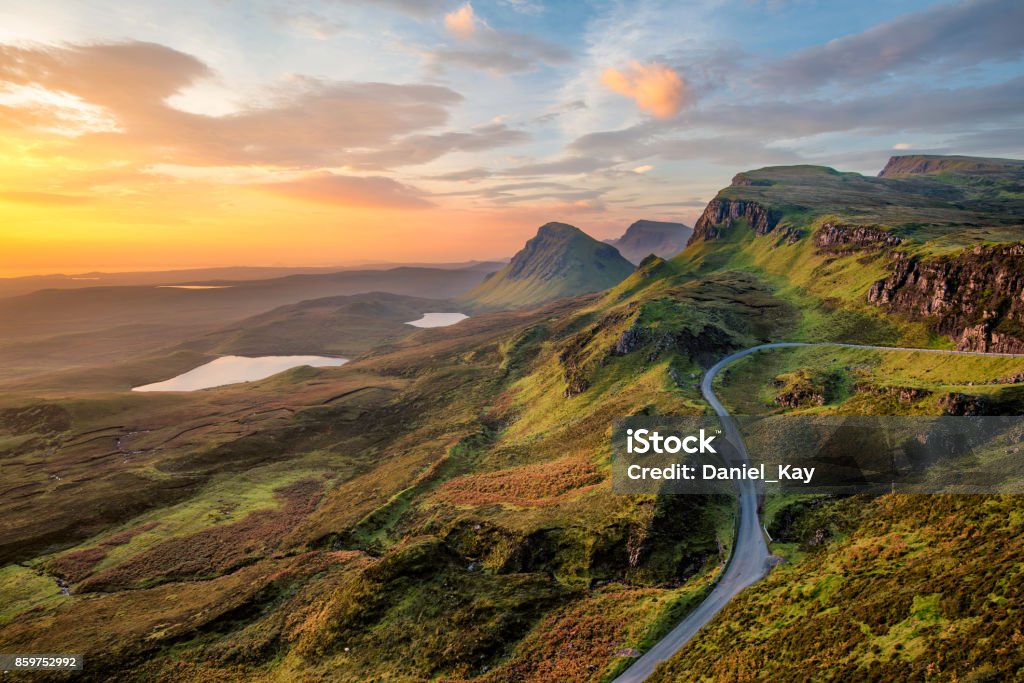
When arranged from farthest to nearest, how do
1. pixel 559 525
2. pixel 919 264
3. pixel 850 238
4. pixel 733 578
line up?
pixel 850 238 → pixel 919 264 → pixel 559 525 → pixel 733 578

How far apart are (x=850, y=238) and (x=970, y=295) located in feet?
244

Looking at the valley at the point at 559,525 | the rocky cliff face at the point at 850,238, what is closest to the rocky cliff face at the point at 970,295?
the valley at the point at 559,525

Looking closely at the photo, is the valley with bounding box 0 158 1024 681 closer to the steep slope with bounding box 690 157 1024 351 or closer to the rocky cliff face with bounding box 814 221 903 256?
the steep slope with bounding box 690 157 1024 351

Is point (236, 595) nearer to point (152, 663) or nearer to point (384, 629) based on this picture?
point (152, 663)

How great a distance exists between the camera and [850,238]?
503 feet

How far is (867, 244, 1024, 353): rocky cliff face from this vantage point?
257 ft

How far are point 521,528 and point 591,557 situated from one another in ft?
33.6

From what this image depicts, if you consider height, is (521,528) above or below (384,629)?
above

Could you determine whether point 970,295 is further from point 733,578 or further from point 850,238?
point 733,578

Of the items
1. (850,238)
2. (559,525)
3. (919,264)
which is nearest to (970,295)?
(919,264)

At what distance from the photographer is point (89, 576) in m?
67.9

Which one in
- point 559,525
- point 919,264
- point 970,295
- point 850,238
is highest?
point 850,238

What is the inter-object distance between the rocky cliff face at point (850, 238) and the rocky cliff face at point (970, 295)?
106ft

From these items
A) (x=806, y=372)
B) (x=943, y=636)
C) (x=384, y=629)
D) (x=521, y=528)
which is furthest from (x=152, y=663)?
(x=806, y=372)
